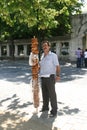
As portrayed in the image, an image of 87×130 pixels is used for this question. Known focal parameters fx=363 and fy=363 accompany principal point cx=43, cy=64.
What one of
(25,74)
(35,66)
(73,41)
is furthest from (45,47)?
(73,41)

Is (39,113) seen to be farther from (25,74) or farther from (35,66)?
(25,74)

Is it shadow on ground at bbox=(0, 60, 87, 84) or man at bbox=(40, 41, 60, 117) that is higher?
man at bbox=(40, 41, 60, 117)

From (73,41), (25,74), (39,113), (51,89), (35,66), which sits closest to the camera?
(51,89)

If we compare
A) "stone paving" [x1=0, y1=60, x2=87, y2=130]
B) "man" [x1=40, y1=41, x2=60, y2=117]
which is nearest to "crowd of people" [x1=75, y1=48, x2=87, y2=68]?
"stone paving" [x1=0, y1=60, x2=87, y2=130]

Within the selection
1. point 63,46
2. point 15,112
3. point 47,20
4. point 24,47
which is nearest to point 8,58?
point 24,47

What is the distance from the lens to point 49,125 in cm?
891

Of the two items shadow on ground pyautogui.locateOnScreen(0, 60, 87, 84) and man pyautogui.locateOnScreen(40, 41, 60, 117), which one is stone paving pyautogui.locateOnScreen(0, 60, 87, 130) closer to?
man pyautogui.locateOnScreen(40, 41, 60, 117)

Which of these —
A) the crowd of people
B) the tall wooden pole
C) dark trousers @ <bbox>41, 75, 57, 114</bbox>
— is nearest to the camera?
dark trousers @ <bbox>41, 75, 57, 114</bbox>

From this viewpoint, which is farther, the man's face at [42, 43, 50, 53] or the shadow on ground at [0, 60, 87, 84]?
the shadow on ground at [0, 60, 87, 84]

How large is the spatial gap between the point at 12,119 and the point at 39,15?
5143mm

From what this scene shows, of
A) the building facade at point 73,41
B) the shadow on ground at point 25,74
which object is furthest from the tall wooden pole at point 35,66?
the building facade at point 73,41

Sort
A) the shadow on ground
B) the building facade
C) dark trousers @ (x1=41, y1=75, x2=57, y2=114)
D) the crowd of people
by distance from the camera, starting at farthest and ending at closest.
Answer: the building facade < the crowd of people < the shadow on ground < dark trousers @ (x1=41, y1=75, x2=57, y2=114)

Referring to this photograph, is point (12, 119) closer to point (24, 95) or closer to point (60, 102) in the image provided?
point (60, 102)

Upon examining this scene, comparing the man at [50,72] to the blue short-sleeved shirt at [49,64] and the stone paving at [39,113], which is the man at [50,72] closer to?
the blue short-sleeved shirt at [49,64]
